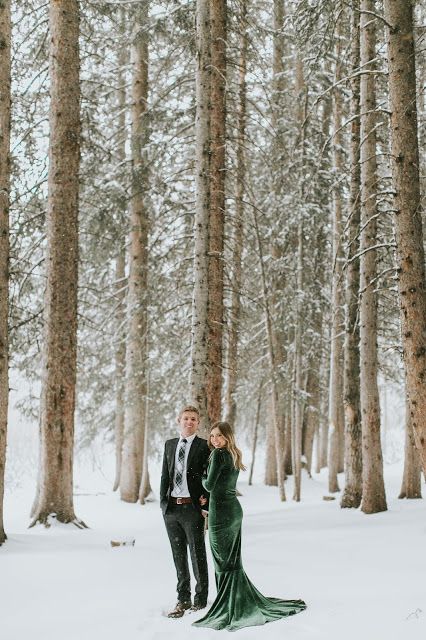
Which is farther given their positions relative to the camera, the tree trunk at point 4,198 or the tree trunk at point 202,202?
the tree trunk at point 202,202

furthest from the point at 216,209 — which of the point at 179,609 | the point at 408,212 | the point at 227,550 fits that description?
the point at 179,609

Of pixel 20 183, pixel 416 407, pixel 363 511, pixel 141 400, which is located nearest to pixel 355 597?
pixel 416 407

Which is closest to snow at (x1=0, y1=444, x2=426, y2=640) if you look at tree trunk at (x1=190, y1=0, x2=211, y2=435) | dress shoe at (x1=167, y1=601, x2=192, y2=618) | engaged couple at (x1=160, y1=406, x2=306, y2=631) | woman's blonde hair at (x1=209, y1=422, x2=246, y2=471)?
dress shoe at (x1=167, y1=601, x2=192, y2=618)

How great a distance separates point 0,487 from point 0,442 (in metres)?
0.60

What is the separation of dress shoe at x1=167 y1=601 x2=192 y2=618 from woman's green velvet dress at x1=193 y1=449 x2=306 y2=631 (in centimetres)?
29

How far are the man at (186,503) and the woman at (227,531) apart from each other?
0.19 metres

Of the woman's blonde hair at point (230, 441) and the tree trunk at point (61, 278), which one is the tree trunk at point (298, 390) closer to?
the tree trunk at point (61, 278)

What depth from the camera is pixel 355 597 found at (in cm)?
614

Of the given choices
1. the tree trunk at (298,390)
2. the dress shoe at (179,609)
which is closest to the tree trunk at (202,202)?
the dress shoe at (179,609)

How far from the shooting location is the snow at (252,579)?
5.37 m

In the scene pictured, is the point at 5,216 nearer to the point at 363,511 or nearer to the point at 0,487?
the point at 0,487

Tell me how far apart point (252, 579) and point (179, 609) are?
1.48 meters

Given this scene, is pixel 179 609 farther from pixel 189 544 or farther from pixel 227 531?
pixel 227 531

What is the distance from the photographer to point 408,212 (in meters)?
7.24
